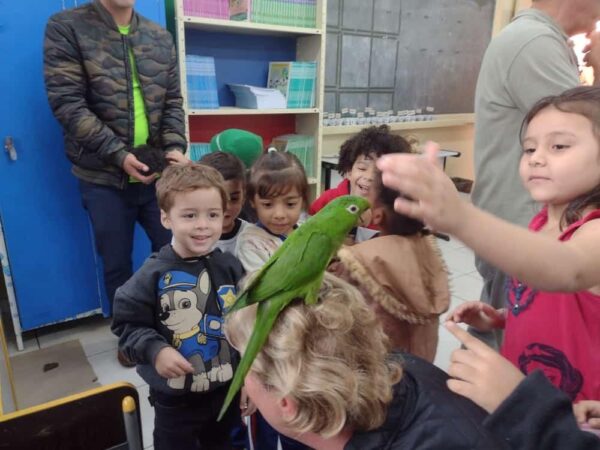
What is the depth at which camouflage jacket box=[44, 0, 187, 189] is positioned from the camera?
85.2 inches

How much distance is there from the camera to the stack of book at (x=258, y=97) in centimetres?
347

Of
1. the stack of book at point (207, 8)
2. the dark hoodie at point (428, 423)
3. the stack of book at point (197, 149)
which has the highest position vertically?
the stack of book at point (207, 8)

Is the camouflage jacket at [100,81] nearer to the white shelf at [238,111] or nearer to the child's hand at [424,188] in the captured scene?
the white shelf at [238,111]

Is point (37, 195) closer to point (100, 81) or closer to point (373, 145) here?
point (100, 81)

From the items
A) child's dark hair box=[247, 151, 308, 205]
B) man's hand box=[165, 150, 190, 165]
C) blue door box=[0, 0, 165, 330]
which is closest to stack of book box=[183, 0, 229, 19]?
blue door box=[0, 0, 165, 330]

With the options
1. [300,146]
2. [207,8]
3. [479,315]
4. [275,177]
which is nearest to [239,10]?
[207,8]

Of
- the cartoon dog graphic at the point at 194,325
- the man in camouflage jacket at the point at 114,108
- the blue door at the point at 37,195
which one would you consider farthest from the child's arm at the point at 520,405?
the blue door at the point at 37,195

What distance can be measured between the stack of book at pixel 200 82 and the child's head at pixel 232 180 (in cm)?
158

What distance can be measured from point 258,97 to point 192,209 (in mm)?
2279

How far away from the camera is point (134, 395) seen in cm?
103

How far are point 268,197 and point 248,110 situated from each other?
2042 mm

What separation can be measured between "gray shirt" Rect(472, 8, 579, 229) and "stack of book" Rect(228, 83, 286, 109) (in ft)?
6.74

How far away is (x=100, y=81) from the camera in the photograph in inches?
88.7

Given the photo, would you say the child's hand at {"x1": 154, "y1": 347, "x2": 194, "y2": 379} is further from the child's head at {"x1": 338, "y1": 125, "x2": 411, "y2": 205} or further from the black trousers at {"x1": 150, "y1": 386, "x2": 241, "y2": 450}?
the child's head at {"x1": 338, "y1": 125, "x2": 411, "y2": 205}
